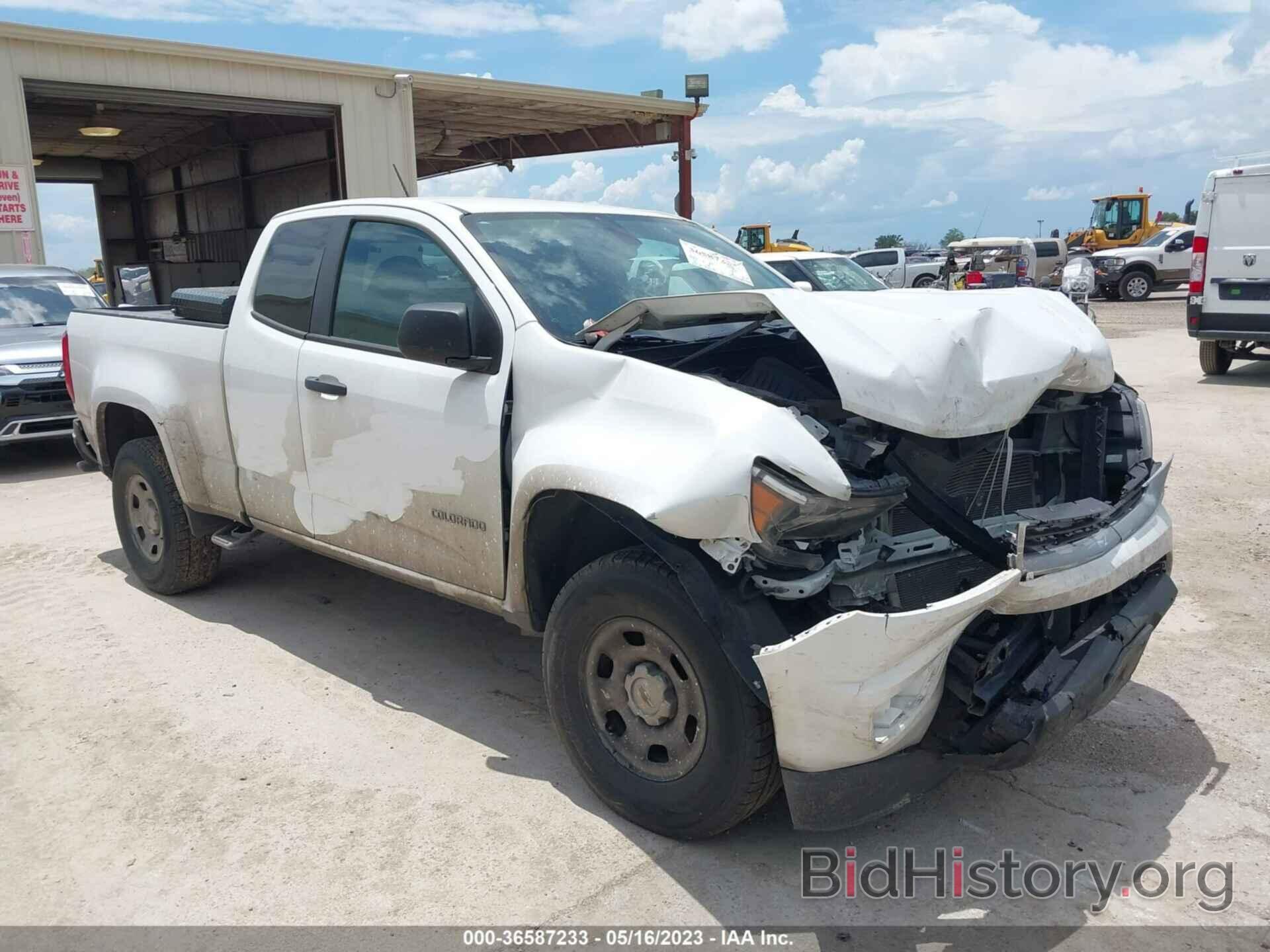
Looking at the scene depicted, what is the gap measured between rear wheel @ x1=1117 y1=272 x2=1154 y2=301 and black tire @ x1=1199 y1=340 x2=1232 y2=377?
1714 cm

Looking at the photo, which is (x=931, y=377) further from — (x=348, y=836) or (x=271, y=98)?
(x=271, y=98)

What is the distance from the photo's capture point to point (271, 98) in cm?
1445

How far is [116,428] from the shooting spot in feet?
18.6

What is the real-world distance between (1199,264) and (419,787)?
39.3ft

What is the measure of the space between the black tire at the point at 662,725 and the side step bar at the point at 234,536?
7.56 ft

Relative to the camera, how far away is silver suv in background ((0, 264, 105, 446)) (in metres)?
8.93

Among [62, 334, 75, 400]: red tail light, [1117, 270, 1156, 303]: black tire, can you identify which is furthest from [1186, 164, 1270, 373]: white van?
[1117, 270, 1156, 303]: black tire

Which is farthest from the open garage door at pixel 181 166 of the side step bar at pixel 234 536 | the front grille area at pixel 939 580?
the front grille area at pixel 939 580

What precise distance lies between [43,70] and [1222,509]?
1329 centimetres

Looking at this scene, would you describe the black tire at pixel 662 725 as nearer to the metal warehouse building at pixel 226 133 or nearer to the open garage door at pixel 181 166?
the metal warehouse building at pixel 226 133

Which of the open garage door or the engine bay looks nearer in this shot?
the engine bay

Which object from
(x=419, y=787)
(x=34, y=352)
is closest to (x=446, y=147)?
(x=34, y=352)

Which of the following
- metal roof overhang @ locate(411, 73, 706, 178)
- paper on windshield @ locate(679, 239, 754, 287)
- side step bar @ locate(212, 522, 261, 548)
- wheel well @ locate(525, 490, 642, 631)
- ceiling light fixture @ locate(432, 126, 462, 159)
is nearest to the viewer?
wheel well @ locate(525, 490, 642, 631)

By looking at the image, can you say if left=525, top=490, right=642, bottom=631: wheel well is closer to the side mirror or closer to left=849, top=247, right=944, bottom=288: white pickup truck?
the side mirror
